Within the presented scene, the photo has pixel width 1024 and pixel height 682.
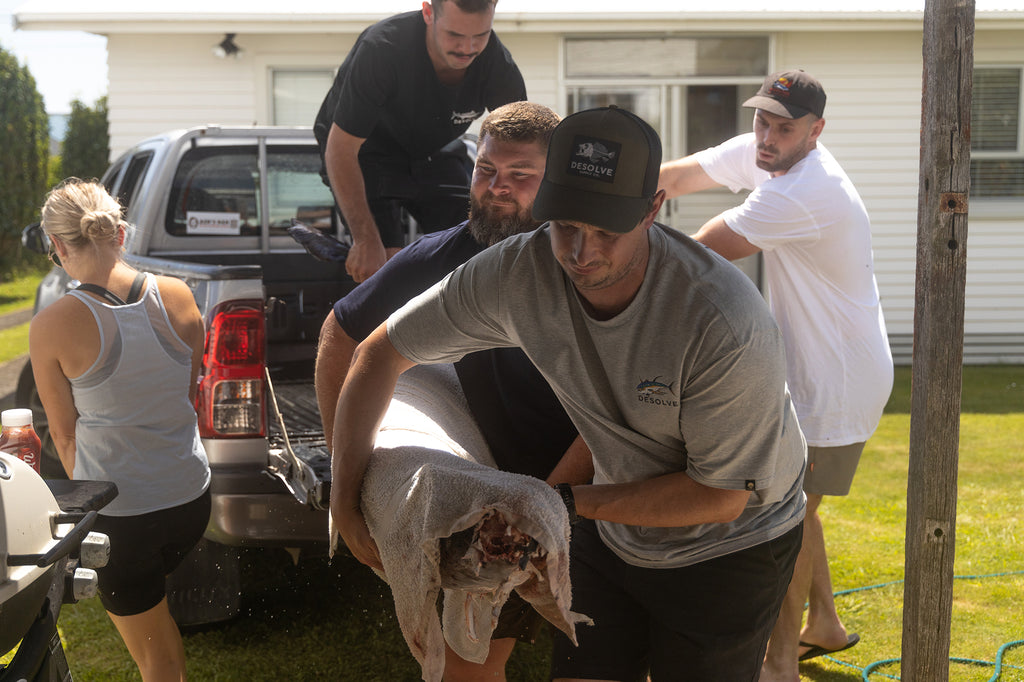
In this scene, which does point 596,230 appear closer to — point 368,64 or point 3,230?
point 368,64

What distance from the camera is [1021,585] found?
4988 millimetres

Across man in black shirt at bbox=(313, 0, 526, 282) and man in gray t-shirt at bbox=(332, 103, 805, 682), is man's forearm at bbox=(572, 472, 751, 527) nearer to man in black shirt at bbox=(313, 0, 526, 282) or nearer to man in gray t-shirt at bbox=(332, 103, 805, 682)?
man in gray t-shirt at bbox=(332, 103, 805, 682)

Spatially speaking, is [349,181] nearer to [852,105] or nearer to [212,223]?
[212,223]

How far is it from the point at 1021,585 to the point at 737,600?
3180mm

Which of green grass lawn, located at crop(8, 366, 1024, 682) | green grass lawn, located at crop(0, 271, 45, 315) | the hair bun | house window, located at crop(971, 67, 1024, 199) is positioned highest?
house window, located at crop(971, 67, 1024, 199)

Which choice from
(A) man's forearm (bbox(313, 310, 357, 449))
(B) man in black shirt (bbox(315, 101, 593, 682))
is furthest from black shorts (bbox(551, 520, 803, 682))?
(A) man's forearm (bbox(313, 310, 357, 449))

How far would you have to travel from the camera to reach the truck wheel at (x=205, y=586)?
402 centimetres

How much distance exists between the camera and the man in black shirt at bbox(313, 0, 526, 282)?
4.02 metres

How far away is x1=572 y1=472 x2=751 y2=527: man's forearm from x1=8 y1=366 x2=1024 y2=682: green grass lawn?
202 cm

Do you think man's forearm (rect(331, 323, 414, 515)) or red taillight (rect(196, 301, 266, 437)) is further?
red taillight (rect(196, 301, 266, 437))

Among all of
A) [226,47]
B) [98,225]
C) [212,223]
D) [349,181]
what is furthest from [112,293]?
[226,47]

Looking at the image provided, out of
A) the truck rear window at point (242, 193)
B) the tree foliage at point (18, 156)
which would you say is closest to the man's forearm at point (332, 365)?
Answer: the truck rear window at point (242, 193)

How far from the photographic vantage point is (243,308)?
376 centimetres

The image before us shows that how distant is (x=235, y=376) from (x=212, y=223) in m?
1.66
